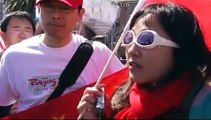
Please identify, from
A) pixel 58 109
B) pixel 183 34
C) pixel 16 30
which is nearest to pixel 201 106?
pixel 183 34

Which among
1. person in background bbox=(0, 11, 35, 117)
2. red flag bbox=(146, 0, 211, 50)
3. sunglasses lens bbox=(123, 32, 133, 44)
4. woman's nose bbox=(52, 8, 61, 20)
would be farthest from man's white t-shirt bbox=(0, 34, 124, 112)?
person in background bbox=(0, 11, 35, 117)

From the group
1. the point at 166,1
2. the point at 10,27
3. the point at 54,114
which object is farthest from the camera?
the point at 10,27

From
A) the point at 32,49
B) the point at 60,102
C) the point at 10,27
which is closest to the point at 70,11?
the point at 32,49

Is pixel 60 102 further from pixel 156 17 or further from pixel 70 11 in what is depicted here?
pixel 156 17

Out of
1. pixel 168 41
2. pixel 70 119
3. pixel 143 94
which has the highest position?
pixel 168 41

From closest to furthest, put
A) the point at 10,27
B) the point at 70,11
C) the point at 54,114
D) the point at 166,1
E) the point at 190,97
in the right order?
the point at 190,97
the point at 166,1
the point at 54,114
the point at 70,11
the point at 10,27

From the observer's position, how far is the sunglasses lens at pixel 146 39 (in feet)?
7.76

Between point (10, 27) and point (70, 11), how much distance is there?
1966mm

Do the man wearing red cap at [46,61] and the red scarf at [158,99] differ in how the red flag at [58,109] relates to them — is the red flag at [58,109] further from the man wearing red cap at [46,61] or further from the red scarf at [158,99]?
the red scarf at [158,99]

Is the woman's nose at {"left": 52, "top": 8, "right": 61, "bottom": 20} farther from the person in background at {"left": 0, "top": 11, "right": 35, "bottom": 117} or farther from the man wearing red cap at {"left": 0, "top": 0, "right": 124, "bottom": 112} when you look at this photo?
the person in background at {"left": 0, "top": 11, "right": 35, "bottom": 117}

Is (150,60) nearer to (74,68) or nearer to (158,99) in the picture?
(158,99)

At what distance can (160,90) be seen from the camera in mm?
2412

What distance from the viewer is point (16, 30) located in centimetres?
491

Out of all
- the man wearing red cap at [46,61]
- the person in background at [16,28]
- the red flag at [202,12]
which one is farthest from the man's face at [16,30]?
the red flag at [202,12]
